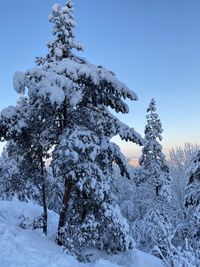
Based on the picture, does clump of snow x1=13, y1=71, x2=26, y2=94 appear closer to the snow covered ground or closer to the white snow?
the white snow

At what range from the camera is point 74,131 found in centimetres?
1291

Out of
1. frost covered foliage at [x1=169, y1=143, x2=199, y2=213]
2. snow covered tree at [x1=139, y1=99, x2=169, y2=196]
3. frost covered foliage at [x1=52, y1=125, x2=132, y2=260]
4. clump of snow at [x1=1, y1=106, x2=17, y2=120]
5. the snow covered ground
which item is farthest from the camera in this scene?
frost covered foliage at [x1=169, y1=143, x2=199, y2=213]

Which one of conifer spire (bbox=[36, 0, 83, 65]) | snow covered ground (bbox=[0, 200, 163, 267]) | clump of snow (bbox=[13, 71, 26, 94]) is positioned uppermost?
conifer spire (bbox=[36, 0, 83, 65])

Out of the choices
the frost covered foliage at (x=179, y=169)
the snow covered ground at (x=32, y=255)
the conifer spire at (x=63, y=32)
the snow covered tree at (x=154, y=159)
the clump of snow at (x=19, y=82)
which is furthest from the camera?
the frost covered foliage at (x=179, y=169)

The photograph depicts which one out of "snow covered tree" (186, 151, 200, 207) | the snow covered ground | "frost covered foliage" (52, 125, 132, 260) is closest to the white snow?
"frost covered foliage" (52, 125, 132, 260)

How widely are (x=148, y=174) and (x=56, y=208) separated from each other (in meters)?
17.8

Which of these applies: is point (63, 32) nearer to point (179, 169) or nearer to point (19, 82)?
point (19, 82)

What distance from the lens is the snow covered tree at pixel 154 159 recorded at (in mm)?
27891

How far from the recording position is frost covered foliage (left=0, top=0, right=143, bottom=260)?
1247 cm

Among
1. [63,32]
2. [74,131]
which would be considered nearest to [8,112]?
[74,131]

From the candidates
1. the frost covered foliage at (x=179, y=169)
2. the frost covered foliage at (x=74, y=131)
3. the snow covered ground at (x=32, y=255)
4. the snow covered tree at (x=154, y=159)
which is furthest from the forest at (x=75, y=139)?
the frost covered foliage at (x=179, y=169)

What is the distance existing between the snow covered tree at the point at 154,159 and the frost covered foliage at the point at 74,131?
13.0 m

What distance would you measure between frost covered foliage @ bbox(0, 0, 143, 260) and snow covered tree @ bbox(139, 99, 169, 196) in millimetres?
13046

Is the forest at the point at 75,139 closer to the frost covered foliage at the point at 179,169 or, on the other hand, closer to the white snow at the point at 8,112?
the white snow at the point at 8,112
